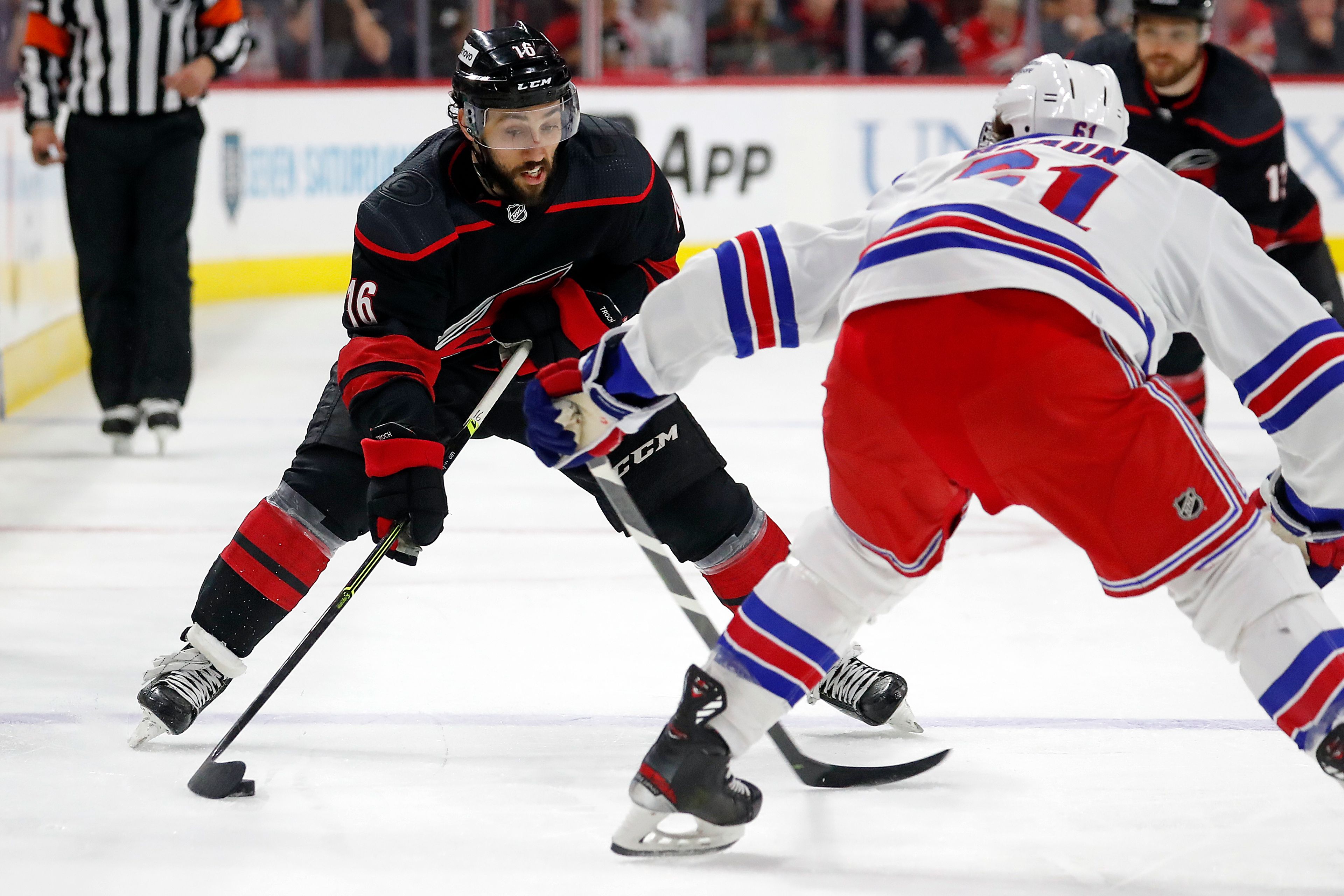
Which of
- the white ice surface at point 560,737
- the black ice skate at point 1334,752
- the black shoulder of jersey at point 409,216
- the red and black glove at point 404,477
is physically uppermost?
the black shoulder of jersey at point 409,216

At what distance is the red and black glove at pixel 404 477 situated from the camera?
85.1 inches

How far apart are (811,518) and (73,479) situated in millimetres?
2685

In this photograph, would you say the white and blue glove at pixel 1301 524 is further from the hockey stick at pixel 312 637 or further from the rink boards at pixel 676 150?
the rink boards at pixel 676 150

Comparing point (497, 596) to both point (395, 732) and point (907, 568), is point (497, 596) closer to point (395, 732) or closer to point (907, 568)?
point (395, 732)

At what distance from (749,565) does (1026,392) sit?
710 millimetres

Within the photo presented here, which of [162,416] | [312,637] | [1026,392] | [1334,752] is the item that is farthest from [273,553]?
[162,416]

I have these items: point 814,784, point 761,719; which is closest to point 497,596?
point 814,784

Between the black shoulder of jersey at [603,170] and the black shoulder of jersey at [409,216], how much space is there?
155 mm

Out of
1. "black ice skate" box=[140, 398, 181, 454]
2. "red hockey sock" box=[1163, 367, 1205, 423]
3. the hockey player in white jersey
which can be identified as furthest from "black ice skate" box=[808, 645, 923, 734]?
"black ice skate" box=[140, 398, 181, 454]

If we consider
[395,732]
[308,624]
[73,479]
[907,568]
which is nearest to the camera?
[907,568]

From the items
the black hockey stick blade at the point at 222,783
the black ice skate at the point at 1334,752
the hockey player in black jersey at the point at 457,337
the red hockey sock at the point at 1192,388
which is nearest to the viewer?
the black ice skate at the point at 1334,752

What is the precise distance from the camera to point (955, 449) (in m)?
1.77

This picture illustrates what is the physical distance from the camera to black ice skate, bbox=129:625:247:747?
2.27m

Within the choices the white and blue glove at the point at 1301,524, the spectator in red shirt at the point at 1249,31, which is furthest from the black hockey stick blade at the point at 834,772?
the spectator in red shirt at the point at 1249,31
